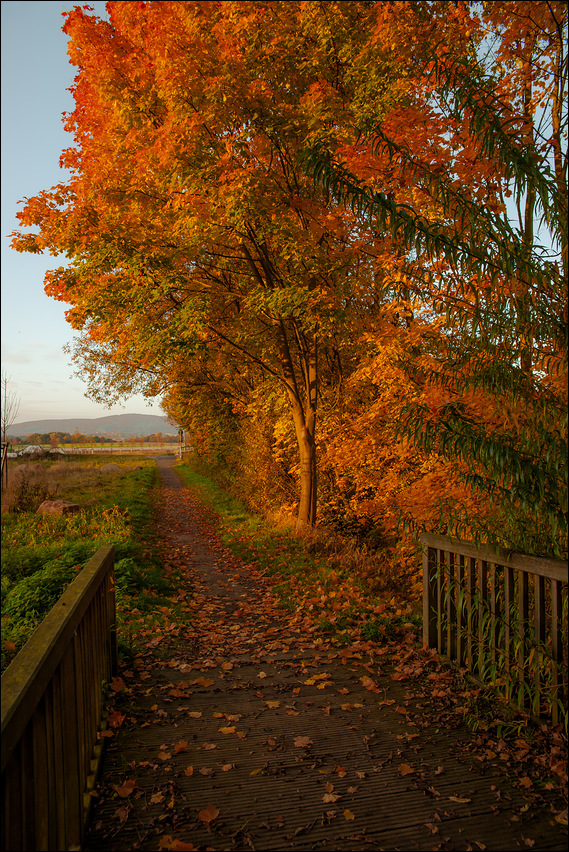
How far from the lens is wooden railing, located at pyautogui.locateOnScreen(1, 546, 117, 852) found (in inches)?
71.8

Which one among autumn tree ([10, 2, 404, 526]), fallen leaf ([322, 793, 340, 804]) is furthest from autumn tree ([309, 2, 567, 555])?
autumn tree ([10, 2, 404, 526])

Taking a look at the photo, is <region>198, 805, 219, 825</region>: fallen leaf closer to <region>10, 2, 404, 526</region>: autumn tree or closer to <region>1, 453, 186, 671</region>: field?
<region>1, 453, 186, 671</region>: field

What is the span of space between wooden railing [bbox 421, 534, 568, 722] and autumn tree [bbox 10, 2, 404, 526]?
545cm

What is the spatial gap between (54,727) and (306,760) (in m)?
1.75

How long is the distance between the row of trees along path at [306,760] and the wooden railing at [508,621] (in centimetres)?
33

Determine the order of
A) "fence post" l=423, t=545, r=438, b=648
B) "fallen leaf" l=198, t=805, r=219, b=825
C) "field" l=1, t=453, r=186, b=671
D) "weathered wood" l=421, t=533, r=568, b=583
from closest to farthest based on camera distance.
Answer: "fallen leaf" l=198, t=805, r=219, b=825, "weathered wood" l=421, t=533, r=568, b=583, "fence post" l=423, t=545, r=438, b=648, "field" l=1, t=453, r=186, b=671

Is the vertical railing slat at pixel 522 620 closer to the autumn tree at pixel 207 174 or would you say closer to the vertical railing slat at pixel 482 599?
the vertical railing slat at pixel 482 599

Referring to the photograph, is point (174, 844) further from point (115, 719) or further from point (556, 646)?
point (556, 646)

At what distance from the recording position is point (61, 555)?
324 inches

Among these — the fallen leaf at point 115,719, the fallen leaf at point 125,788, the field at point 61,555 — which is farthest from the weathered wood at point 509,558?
the field at point 61,555

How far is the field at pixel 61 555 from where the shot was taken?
20.6ft

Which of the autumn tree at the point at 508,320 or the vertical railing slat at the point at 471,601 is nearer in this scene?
the autumn tree at the point at 508,320

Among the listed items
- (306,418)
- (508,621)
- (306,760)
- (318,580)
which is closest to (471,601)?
(508,621)

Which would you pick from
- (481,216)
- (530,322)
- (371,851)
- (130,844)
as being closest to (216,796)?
(130,844)
